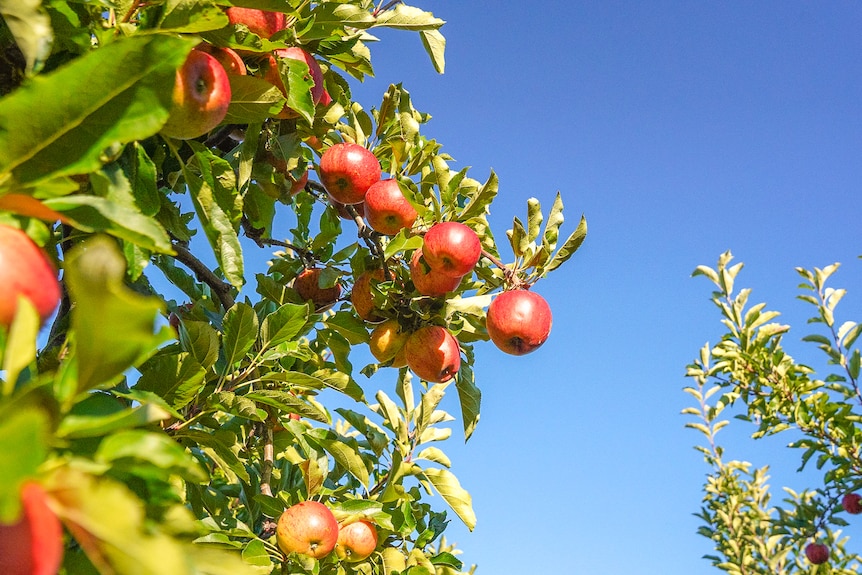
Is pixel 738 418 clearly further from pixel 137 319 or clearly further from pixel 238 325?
pixel 137 319

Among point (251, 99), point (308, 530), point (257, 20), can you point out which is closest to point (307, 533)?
point (308, 530)

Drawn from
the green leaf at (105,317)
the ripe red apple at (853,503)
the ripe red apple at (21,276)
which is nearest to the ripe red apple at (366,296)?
the ripe red apple at (21,276)

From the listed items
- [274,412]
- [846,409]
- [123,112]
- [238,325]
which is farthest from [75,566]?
[846,409]

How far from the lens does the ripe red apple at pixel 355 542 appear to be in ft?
8.61

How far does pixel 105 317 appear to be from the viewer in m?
0.60

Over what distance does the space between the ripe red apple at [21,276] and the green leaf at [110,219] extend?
0.06 m

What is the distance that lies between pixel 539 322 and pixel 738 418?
460cm

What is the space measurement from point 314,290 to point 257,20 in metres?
1.44

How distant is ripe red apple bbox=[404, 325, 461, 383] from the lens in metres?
2.36

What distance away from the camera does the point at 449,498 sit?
282cm

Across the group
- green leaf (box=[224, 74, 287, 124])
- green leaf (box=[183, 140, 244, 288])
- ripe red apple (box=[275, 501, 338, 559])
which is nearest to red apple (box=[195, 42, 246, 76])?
green leaf (box=[224, 74, 287, 124])

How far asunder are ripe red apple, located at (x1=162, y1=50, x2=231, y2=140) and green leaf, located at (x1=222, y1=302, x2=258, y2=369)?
834 millimetres

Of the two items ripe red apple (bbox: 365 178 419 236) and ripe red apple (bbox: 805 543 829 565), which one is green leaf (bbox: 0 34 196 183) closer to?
ripe red apple (bbox: 365 178 419 236)

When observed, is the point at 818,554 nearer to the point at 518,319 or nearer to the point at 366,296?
the point at 518,319
